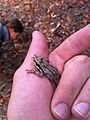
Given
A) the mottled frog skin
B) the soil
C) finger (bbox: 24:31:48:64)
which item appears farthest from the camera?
the soil

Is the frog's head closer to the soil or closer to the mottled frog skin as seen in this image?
the mottled frog skin

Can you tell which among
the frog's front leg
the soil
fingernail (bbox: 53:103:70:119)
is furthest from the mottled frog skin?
the soil

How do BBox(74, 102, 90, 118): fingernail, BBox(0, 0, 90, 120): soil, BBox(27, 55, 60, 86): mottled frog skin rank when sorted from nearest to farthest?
BBox(74, 102, 90, 118): fingernail, BBox(27, 55, 60, 86): mottled frog skin, BBox(0, 0, 90, 120): soil

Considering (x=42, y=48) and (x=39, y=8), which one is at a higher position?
(x=42, y=48)

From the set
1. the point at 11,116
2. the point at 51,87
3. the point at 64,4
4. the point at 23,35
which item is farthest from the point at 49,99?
the point at 64,4

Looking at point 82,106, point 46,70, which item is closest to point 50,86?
point 46,70

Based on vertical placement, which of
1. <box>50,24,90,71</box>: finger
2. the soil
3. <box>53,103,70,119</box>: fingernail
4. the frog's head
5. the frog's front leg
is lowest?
the soil

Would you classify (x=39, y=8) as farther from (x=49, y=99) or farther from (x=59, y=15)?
(x=49, y=99)
